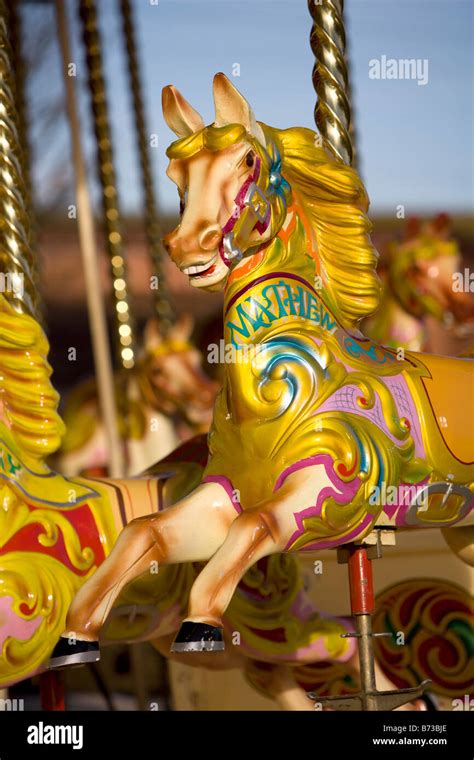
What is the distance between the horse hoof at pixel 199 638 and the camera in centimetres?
170

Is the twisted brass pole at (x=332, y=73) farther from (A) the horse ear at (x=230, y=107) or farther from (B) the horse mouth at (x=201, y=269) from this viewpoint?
(B) the horse mouth at (x=201, y=269)

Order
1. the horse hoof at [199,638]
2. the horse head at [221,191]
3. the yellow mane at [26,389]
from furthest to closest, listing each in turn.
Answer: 1. the yellow mane at [26,389]
2. the horse head at [221,191]
3. the horse hoof at [199,638]

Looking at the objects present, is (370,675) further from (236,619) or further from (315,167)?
(315,167)

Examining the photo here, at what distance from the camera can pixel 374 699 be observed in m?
1.88

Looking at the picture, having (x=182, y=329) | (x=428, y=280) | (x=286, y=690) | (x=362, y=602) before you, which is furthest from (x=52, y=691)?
(x=428, y=280)

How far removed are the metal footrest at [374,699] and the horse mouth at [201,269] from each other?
64 centimetres

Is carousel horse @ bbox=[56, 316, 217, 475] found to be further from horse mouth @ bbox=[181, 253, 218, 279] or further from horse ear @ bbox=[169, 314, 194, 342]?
horse mouth @ bbox=[181, 253, 218, 279]

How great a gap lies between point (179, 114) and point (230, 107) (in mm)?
99

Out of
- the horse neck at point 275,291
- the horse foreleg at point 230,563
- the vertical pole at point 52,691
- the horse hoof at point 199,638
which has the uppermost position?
the horse neck at point 275,291

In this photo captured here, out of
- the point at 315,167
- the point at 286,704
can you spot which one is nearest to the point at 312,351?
the point at 315,167

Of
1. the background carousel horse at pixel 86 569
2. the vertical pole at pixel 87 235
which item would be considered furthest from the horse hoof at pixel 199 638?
the vertical pole at pixel 87 235

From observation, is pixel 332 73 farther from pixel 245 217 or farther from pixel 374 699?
pixel 374 699

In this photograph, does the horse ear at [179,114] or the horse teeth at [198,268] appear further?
the horse ear at [179,114]

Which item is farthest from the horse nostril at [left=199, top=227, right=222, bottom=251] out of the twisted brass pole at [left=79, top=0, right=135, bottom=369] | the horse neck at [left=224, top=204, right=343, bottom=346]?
the twisted brass pole at [left=79, top=0, right=135, bottom=369]
